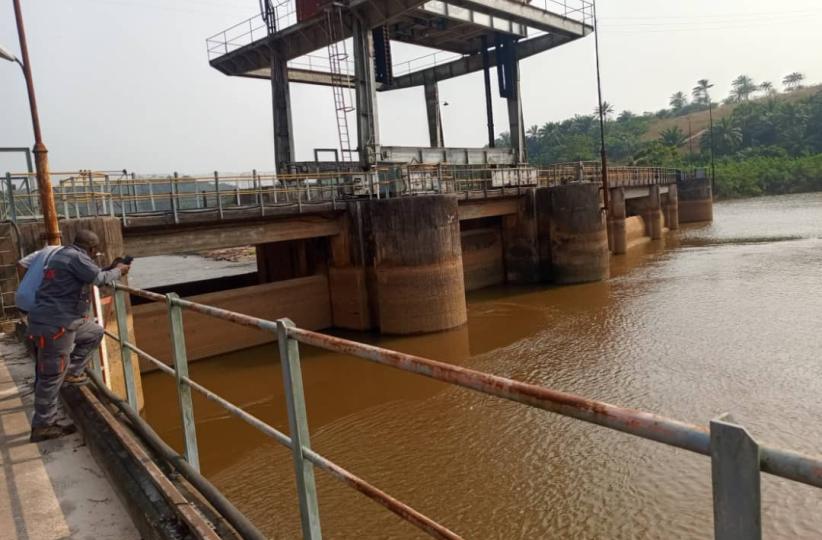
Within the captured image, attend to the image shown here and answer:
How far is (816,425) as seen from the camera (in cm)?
848

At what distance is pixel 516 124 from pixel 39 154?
2239 centimetres

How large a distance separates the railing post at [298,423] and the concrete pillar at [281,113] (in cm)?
2152

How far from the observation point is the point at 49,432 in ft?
14.5

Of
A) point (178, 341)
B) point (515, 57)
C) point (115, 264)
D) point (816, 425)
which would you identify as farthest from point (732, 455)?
point (515, 57)

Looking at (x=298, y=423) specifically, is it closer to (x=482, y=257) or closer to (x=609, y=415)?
(x=609, y=415)

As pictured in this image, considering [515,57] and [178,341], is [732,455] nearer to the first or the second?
[178,341]

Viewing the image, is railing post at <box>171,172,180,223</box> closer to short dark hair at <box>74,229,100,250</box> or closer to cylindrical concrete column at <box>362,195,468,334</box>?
cylindrical concrete column at <box>362,195,468,334</box>

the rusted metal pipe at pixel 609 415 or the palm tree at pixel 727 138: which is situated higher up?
the palm tree at pixel 727 138

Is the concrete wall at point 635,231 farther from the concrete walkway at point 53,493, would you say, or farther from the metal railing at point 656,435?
the metal railing at point 656,435

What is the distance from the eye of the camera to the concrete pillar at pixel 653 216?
3816 centimetres

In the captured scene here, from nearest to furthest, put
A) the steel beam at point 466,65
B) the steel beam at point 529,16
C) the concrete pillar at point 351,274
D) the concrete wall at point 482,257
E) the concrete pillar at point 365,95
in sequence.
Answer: the concrete pillar at point 351,274 → the concrete pillar at point 365,95 → the steel beam at point 529,16 → the concrete wall at point 482,257 → the steel beam at point 466,65

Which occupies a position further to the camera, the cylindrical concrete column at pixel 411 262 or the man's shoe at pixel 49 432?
the cylindrical concrete column at pixel 411 262

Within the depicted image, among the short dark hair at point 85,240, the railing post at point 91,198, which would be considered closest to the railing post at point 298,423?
the short dark hair at point 85,240

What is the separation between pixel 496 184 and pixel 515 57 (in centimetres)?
719
